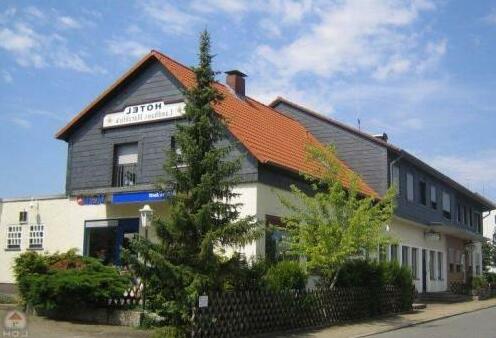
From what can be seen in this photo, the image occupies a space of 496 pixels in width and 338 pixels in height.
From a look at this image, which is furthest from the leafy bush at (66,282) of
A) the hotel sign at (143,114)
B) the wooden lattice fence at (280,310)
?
the hotel sign at (143,114)

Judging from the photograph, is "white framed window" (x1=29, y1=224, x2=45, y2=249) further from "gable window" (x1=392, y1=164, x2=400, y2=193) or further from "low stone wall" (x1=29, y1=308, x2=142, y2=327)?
"gable window" (x1=392, y1=164, x2=400, y2=193)

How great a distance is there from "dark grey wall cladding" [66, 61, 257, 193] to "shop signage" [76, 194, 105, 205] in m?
0.47

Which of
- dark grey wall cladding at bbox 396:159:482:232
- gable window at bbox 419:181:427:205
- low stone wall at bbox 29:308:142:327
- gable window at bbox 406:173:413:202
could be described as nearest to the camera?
low stone wall at bbox 29:308:142:327

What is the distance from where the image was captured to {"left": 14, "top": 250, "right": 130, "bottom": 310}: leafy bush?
16.1 meters

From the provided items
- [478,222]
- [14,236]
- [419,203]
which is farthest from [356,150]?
[478,222]

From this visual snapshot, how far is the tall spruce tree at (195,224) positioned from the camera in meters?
13.6

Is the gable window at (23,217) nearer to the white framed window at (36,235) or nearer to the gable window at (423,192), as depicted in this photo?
the white framed window at (36,235)

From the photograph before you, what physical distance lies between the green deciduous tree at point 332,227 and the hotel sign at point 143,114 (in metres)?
5.47

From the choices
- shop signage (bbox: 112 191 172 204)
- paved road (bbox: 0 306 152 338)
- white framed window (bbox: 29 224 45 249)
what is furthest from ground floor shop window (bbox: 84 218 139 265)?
paved road (bbox: 0 306 152 338)

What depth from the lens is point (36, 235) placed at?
24766 millimetres

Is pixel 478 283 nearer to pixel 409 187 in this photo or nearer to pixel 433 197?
pixel 433 197

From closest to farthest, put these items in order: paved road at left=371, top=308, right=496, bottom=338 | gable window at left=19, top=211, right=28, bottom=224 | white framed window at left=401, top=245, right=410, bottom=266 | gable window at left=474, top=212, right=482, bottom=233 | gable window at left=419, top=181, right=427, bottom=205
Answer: paved road at left=371, top=308, right=496, bottom=338, gable window at left=19, top=211, right=28, bottom=224, white framed window at left=401, top=245, right=410, bottom=266, gable window at left=419, top=181, right=427, bottom=205, gable window at left=474, top=212, right=482, bottom=233

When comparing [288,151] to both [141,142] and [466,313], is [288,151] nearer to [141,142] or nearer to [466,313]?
[141,142]

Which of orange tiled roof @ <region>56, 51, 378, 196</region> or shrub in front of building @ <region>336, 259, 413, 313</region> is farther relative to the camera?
orange tiled roof @ <region>56, 51, 378, 196</region>
